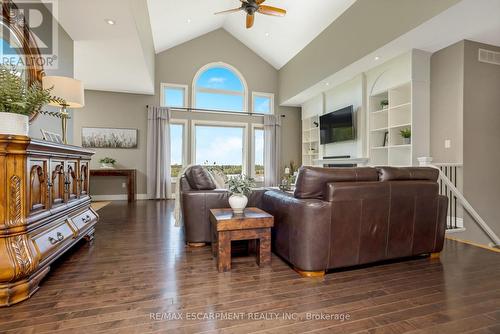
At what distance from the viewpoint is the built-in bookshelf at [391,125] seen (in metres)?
4.49

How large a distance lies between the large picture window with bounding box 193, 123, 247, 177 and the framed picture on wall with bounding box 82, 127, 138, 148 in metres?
1.66

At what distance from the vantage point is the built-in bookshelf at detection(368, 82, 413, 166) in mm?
4492

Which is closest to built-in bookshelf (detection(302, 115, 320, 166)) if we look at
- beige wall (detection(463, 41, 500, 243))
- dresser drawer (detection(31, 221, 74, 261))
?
beige wall (detection(463, 41, 500, 243))

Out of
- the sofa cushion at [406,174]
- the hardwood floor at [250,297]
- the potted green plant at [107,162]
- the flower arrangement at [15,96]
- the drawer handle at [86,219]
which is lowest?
the hardwood floor at [250,297]

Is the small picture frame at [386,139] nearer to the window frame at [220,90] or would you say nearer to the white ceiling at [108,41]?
the window frame at [220,90]

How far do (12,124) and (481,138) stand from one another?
593 centimetres

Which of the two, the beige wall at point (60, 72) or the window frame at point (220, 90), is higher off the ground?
the window frame at point (220, 90)

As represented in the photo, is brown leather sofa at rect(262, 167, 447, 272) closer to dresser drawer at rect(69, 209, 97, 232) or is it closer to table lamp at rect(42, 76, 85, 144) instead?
dresser drawer at rect(69, 209, 97, 232)

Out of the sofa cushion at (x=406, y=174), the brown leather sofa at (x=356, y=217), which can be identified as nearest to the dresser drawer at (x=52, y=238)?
the brown leather sofa at (x=356, y=217)

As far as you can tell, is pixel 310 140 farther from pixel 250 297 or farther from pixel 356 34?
pixel 250 297

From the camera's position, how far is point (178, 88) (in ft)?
23.3

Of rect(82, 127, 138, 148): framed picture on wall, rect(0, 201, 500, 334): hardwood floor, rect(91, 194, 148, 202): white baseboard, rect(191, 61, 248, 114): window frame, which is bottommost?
rect(0, 201, 500, 334): hardwood floor

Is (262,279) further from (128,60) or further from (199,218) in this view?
(128,60)

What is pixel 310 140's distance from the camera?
24.6 ft
